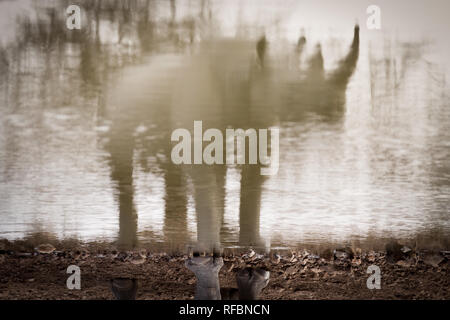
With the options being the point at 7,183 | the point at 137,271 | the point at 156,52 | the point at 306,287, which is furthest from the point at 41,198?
the point at 306,287

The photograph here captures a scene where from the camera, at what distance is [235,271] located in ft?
5.08

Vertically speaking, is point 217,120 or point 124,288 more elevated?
point 217,120

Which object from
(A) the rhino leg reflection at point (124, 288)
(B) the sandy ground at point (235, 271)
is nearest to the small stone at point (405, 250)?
(B) the sandy ground at point (235, 271)

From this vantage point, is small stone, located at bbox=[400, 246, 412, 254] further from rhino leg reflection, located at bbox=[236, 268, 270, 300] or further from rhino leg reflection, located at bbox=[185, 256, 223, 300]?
rhino leg reflection, located at bbox=[185, 256, 223, 300]

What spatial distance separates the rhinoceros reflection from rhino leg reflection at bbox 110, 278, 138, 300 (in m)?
0.55

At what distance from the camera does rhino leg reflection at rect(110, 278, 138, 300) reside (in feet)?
4.85

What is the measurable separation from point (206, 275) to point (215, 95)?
0.93 meters

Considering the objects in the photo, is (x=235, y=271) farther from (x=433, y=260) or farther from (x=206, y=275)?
(x=433, y=260)

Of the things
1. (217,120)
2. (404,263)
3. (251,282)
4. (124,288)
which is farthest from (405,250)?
(124,288)

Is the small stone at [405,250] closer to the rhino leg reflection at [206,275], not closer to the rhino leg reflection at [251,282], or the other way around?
the rhino leg reflection at [251,282]

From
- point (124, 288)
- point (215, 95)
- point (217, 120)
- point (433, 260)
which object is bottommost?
point (124, 288)

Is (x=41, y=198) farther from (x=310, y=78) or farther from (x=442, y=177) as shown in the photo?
(x=442, y=177)

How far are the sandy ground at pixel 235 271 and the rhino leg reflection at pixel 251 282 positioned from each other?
0.03 meters

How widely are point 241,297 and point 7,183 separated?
138 centimetres
